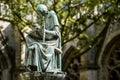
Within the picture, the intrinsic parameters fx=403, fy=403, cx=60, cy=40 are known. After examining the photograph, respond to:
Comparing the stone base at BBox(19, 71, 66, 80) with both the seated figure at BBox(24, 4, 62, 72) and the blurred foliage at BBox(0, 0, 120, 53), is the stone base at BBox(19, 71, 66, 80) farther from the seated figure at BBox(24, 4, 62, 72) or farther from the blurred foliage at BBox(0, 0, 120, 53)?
the blurred foliage at BBox(0, 0, 120, 53)

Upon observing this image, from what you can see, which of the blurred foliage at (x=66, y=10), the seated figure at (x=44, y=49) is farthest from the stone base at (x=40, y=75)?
the blurred foliage at (x=66, y=10)

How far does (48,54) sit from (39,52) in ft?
0.62

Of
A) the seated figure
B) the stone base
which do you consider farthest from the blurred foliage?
the stone base

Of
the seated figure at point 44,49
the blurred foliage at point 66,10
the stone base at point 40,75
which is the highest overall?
the blurred foliage at point 66,10

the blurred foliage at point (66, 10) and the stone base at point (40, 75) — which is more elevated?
the blurred foliage at point (66, 10)

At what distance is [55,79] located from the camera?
807 cm

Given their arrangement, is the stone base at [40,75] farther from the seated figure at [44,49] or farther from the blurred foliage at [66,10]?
the blurred foliage at [66,10]

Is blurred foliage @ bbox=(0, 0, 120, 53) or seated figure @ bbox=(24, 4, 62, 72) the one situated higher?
blurred foliage @ bbox=(0, 0, 120, 53)

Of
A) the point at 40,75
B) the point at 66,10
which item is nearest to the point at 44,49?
the point at 40,75

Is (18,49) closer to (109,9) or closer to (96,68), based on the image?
(96,68)

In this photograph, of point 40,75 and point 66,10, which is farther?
point 66,10

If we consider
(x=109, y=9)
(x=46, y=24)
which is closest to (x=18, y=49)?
(x=109, y=9)

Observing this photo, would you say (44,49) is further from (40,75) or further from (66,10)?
(66,10)

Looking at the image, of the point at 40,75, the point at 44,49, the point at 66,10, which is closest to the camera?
the point at 40,75
